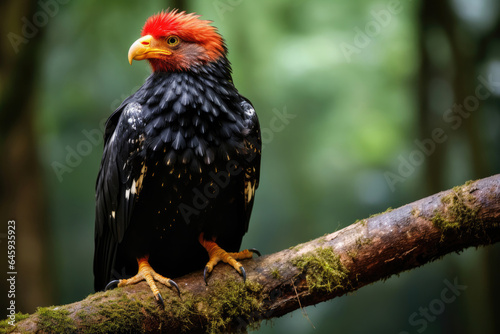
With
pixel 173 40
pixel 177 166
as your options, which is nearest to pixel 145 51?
pixel 173 40

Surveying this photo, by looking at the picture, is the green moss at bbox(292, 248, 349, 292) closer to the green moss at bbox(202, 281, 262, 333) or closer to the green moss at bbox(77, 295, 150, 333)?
the green moss at bbox(202, 281, 262, 333)

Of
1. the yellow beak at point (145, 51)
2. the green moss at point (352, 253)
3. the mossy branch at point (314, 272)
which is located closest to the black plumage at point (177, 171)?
the yellow beak at point (145, 51)

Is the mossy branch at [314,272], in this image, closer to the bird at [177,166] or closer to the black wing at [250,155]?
the bird at [177,166]

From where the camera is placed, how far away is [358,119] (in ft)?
20.7

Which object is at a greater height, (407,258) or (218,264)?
(218,264)

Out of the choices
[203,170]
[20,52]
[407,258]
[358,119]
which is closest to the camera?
[407,258]

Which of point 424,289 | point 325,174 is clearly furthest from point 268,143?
point 424,289

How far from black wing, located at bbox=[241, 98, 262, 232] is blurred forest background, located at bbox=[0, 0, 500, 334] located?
2856 millimetres

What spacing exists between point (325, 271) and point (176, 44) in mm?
2002

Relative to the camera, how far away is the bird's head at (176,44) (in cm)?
340

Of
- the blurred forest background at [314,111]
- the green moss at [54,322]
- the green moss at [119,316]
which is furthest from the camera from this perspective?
the blurred forest background at [314,111]

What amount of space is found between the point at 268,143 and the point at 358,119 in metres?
1.30

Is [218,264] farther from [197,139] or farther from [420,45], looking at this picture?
[420,45]

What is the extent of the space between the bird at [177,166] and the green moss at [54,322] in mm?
537
